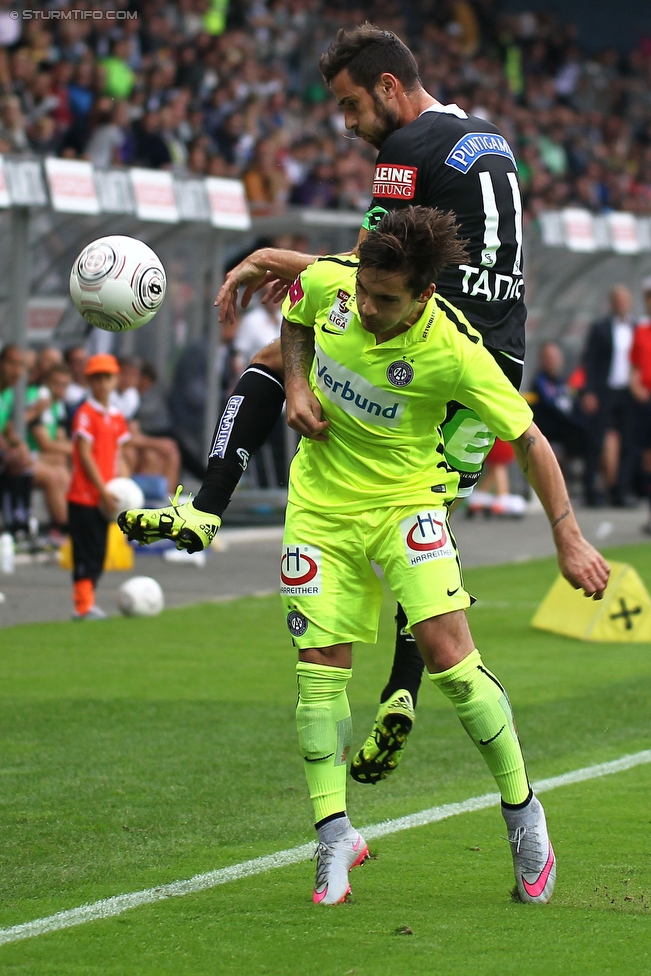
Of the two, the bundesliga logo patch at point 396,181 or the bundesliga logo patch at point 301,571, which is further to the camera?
the bundesliga logo patch at point 396,181

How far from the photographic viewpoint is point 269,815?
563cm

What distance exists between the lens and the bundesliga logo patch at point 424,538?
14.8 ft

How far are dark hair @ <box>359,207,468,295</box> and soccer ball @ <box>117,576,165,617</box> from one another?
267 inches

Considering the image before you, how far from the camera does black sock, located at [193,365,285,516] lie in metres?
5.23

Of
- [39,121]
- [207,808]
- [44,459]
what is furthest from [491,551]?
[207,808]

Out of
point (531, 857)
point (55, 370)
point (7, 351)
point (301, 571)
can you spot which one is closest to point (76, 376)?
point (55, 370)

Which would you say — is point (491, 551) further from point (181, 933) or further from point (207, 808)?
point (181, 933)

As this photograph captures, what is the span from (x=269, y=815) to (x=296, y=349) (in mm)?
1768

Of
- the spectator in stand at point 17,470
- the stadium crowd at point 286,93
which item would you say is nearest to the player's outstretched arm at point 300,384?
the spectator in stand at point 17,470

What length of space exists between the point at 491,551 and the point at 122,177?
5.12 m

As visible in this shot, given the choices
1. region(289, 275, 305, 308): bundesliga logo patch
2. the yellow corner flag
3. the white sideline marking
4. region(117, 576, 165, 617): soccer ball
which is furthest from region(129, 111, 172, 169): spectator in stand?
region(289, 275, 305, 308): bundesliga logo patch

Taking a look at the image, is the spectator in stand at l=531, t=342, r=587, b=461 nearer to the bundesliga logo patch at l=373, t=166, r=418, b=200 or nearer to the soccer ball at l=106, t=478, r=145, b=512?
the soccer ball at l=106, t=478, r=145, b=512

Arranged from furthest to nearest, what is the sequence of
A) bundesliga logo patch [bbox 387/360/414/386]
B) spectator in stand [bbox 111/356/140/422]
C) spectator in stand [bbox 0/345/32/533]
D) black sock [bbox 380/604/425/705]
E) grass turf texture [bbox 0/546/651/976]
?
spectator in stand [bbox 111/356/140/422], spectator in stand [bbox 0/345/32/533], black sock [bbox 380/604/425/705], bundesliga logo patch [bbox 387/360/414/386], grass turf texture [bbox 0/546/651/976]

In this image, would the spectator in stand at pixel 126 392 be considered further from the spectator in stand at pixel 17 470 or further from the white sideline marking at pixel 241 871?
the white sideline marking at pixel 241 871
